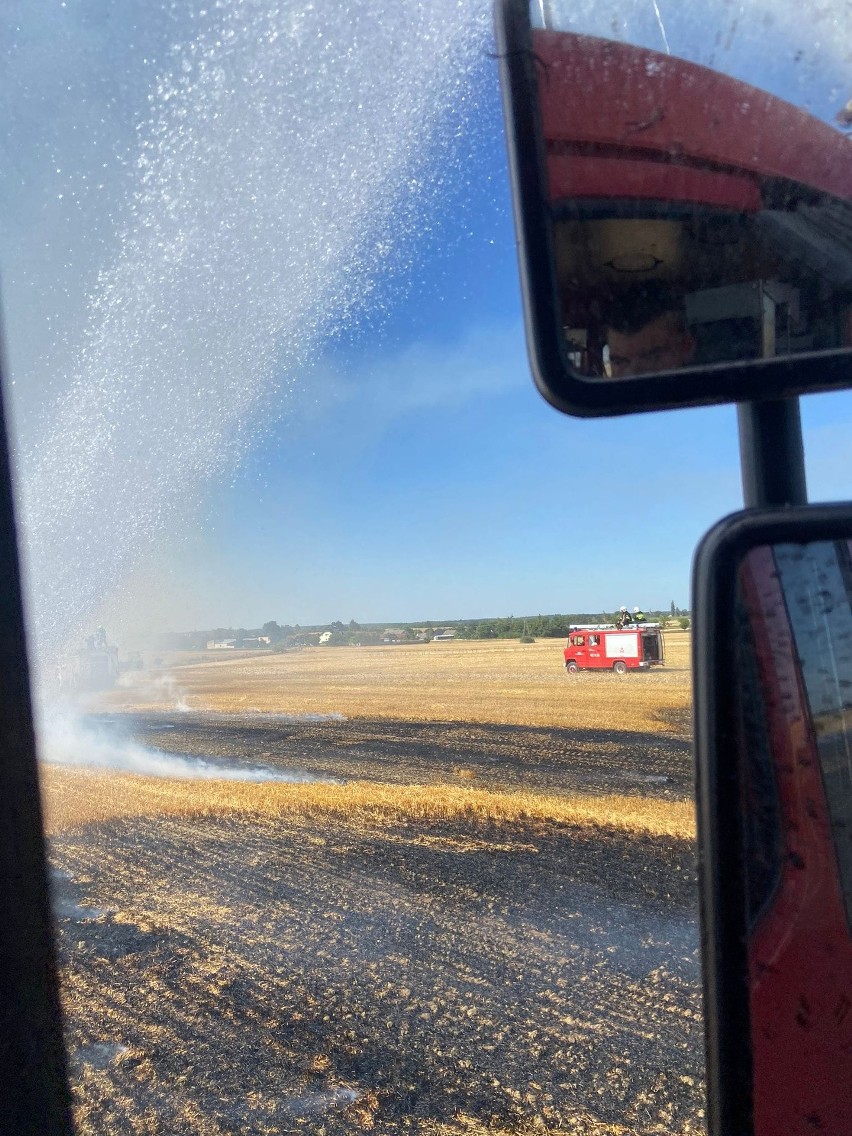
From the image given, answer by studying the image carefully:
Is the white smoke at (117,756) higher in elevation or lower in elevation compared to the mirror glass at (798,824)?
lower

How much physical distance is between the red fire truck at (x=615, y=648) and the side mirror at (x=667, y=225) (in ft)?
79.4

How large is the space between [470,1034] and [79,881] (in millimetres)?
3386

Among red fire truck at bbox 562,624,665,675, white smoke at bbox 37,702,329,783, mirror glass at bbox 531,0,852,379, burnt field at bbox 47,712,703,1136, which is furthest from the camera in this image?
red fire truck at bbox 562,624,665,675

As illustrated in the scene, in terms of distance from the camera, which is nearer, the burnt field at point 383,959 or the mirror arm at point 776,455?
the mirror arm at point 776,455

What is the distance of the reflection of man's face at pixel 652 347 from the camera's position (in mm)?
811

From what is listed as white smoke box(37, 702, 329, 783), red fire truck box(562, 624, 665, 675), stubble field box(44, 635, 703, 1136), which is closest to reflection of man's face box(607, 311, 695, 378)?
stubble field box(44, 635, 703, 1136)

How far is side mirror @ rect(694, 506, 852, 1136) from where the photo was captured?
2.66 feet

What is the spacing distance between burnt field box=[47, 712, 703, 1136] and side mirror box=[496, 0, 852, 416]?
2920 millimetres

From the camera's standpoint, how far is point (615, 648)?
24.9m

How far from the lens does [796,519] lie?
77 cm

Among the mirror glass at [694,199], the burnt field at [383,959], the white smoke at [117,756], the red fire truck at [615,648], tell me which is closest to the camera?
the mirror glass at [694,199]

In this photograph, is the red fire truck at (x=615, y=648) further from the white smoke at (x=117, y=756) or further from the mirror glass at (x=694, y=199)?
the mirror glass at (x=694, y=199)

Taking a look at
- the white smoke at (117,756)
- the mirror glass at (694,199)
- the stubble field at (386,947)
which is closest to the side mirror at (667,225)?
the mirror glass at (694,199)

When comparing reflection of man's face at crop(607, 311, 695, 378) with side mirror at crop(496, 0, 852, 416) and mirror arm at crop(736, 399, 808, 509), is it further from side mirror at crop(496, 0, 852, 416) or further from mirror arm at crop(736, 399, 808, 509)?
mirror arm at crop(736, 399, 808, 509)
